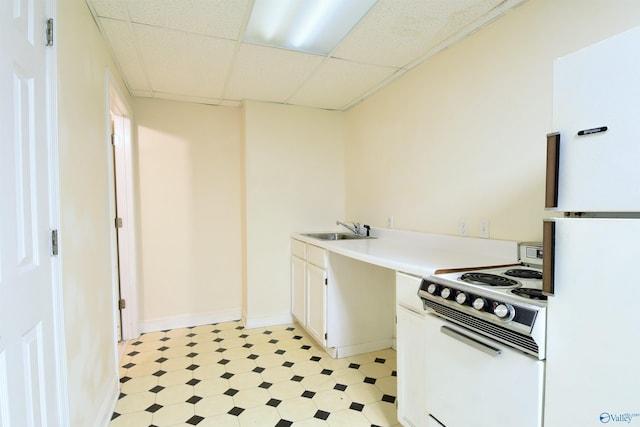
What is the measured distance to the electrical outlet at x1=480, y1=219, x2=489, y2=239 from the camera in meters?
1.95

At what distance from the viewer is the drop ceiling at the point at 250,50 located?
1.78 meters

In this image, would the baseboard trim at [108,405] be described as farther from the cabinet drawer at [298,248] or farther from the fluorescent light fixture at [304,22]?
the fluorescent light fixture at [304,22]

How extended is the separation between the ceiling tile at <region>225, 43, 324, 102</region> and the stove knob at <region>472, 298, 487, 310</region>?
1948 mm

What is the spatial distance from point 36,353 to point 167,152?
8.27 feet

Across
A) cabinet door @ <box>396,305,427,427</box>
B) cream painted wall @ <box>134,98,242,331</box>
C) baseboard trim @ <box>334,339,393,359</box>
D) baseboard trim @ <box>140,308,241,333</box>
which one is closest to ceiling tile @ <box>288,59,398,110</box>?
cream painted wall @ <box>134,98,242,331</box>

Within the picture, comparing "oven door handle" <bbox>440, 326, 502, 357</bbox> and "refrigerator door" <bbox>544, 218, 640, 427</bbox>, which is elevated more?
"refrigerator door" <bbox>544, 218, 640, 427</bbox>

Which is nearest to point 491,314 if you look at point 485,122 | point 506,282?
point 506,282

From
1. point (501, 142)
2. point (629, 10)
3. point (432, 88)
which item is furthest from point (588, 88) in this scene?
point (432, 88)

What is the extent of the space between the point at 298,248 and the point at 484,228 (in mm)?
1786

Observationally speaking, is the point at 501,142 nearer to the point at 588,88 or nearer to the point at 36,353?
the point at 588,88

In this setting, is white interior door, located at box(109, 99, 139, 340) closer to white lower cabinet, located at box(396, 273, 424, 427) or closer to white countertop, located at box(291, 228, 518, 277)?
white countertop, located at box(291, 228, 518, 277)

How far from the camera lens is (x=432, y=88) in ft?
7.73

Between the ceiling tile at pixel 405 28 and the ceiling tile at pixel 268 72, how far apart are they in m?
0.33

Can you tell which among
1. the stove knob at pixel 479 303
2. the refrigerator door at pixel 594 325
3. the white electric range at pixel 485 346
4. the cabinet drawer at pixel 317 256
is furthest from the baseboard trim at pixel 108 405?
the refrigerator door at pixel 594 325
